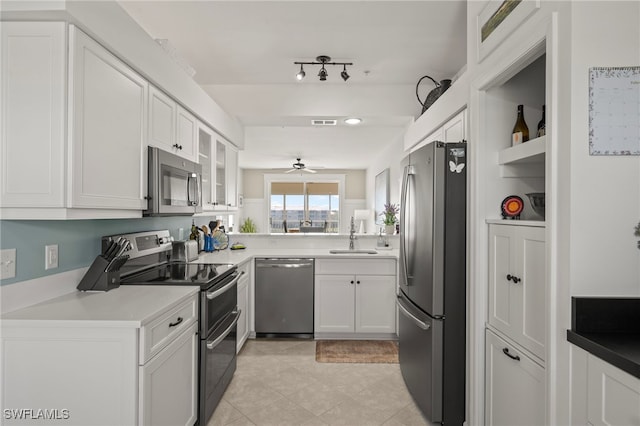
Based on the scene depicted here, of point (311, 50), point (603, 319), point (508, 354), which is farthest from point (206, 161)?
point (603, 319)

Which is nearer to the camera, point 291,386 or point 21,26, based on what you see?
point 21,26

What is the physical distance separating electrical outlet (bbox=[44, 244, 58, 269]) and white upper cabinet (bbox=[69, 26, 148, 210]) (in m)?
0.37

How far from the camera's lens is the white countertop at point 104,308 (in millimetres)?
1360

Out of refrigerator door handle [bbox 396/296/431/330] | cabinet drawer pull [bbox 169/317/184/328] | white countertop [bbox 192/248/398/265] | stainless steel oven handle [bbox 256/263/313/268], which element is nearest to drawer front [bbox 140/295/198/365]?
cabinet drawer pull [bbox 169/317/184/328]

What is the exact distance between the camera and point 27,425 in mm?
1350

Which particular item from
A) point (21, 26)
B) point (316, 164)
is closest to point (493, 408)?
point (21, 26)

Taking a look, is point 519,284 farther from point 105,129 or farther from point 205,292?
point 105,129

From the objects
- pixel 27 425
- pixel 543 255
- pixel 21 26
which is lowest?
pixel 27 425

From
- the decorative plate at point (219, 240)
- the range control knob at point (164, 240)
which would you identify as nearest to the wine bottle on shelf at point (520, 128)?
the range control knob at point (164, 240)

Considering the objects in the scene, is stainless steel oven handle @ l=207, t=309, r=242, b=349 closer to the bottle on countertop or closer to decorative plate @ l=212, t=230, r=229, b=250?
the bottle on countertop

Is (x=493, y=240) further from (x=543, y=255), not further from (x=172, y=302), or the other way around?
(x=172, y=302)

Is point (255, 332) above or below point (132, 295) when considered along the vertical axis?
below

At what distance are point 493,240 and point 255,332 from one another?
8.61 feet

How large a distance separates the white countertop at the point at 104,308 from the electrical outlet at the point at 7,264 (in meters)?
0.16
